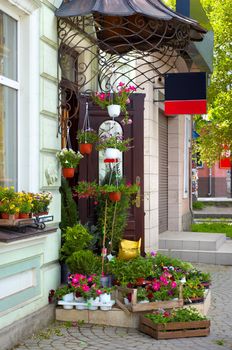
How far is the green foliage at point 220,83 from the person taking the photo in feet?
62.0

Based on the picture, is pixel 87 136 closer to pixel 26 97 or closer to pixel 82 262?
pixel 26 97

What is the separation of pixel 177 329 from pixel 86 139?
2610 mm

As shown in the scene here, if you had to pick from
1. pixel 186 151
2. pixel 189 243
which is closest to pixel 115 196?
pixel 189 243

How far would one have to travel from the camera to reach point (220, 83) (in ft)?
63.4

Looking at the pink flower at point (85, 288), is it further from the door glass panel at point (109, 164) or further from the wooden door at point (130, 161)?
the door glass panel at point (109, 164)

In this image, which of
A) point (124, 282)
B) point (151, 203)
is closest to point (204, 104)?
point (151, 203)

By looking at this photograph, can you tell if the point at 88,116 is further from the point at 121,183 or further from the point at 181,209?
the point at 181,209

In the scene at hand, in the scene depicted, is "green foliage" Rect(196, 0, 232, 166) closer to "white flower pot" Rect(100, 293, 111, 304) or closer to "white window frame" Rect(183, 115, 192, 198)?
"white window frame" Rect(183, 115, 192, 198)

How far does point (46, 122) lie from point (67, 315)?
2.13 m

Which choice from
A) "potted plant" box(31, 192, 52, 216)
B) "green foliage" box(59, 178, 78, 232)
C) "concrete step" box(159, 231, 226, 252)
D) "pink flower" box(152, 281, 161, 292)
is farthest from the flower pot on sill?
"concrete step" box(159, 231, 226, 252)

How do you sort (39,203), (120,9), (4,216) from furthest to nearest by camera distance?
(120,9), (39,203), (4,216)

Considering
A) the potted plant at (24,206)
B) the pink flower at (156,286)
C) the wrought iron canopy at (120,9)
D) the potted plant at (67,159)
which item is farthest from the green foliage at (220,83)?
the potted plant at (24,206)

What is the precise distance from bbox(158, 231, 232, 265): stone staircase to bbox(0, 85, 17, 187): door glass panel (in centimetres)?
628

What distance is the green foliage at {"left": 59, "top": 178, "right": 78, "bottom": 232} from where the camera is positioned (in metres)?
7.76
